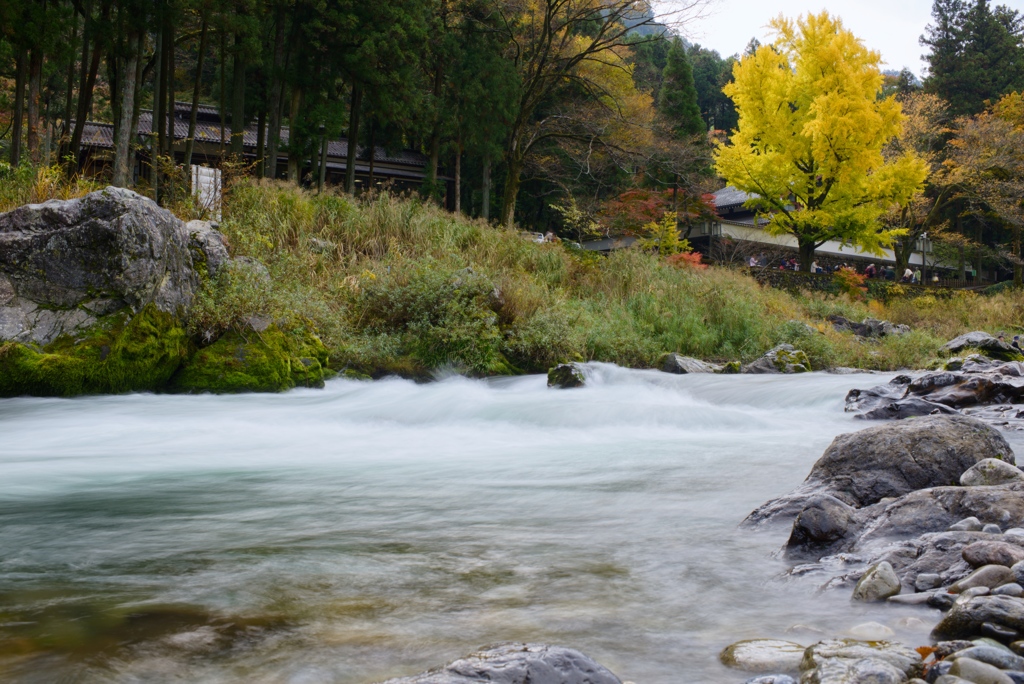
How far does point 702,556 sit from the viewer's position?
3.76 meters

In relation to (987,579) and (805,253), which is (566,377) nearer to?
(987,579)

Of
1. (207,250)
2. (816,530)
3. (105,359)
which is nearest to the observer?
(816,530)

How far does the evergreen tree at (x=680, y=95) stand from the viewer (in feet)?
120

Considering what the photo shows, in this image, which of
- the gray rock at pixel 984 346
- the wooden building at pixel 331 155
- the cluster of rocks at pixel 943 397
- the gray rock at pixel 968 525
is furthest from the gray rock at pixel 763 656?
the wooden building at pixel 331 155

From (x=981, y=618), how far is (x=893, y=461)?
5.99ft

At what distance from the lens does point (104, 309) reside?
9.09 meters

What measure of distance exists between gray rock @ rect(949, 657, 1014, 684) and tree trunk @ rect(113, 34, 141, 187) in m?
14.6

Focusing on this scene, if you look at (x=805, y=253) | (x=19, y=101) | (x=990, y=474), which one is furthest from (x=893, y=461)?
(x=805, y=253)

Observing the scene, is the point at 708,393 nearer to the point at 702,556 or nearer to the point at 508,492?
the point at 508,492

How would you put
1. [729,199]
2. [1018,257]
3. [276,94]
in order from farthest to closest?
[729,199]
[1018,257]
[276,94]

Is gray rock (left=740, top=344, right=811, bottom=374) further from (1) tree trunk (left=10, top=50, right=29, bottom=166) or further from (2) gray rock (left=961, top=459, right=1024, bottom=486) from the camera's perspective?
(1) tree trunk (left=10, top=50, right=29, bottom=166)

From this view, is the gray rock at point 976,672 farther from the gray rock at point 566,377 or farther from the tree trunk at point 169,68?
the tree trunk at point 169,68

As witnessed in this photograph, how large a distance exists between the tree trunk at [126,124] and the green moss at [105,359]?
595 centimetres

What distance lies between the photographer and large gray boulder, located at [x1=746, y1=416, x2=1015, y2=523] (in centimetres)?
411
